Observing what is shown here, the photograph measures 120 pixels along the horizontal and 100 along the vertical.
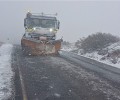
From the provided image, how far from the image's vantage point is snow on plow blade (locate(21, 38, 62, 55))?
20594mm

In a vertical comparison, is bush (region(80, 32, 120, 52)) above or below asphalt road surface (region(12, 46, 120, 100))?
above

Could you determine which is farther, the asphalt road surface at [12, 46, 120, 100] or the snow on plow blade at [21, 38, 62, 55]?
the snow on plow blade at [21, 38, 62, 55]

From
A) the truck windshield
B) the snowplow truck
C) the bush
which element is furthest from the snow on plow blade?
the bush

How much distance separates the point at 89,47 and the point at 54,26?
5.58 m

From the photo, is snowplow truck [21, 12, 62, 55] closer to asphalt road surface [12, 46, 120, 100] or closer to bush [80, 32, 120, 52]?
bush [80, 32, 120, 52]

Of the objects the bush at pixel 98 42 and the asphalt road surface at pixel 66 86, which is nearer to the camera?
the asphalt road surface at pixel 66 86

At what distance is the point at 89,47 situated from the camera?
2591 cm

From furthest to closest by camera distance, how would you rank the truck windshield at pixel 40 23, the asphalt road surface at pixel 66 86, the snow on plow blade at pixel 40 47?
the truck windshield at pixel 40 23 → the snow on plow blade at pixel 40 47 → the asphalt road surface at pixel 66 86

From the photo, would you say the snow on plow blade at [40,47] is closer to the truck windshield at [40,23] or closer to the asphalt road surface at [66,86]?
the truck windshield at [40,23]

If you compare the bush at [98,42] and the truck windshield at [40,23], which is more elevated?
A: the truck windshield at [40,23]

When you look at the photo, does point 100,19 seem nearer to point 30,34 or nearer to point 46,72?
point 30,34

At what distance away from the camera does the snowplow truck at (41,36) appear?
20.7 metres

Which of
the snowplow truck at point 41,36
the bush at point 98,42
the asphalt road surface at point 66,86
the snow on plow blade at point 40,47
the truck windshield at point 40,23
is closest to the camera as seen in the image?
the asphalt road surface at point 66,86

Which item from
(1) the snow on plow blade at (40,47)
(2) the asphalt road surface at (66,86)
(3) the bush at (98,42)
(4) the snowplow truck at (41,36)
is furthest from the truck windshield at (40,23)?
(2) the asphalt road surface at (66,86)
